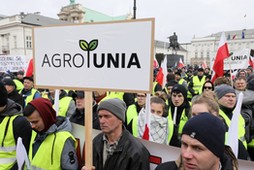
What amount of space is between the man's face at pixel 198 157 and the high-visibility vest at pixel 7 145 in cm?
160

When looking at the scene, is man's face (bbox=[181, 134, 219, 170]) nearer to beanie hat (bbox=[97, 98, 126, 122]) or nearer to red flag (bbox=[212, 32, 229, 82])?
beanie hat (bbox=[97, 98, 126, 122])

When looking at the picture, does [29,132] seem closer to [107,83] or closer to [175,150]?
[107,83]

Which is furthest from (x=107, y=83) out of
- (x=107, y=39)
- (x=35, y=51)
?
(x=35, y=51)

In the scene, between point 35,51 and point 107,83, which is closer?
point 107,83

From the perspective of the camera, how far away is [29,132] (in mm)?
2273

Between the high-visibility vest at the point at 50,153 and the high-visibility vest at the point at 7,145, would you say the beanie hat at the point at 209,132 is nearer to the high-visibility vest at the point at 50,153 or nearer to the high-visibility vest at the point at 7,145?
the high-visibility vest at the point at 50,153

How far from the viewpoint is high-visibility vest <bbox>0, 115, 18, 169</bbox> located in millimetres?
2195

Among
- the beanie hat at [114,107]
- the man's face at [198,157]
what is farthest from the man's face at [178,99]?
the man's face at [198,157]

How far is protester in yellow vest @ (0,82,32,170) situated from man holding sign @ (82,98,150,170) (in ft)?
2.30

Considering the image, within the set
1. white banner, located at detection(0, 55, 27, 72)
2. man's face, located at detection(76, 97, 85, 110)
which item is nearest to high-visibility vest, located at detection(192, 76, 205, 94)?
man's face, located at detection(76, 97, 85, 110)

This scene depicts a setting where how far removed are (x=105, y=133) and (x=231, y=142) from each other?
1198 millimetres

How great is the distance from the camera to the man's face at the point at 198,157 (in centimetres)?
150

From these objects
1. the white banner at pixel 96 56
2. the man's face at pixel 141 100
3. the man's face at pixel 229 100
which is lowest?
the man's face at pixel 141 100

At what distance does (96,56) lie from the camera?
1.79 m
